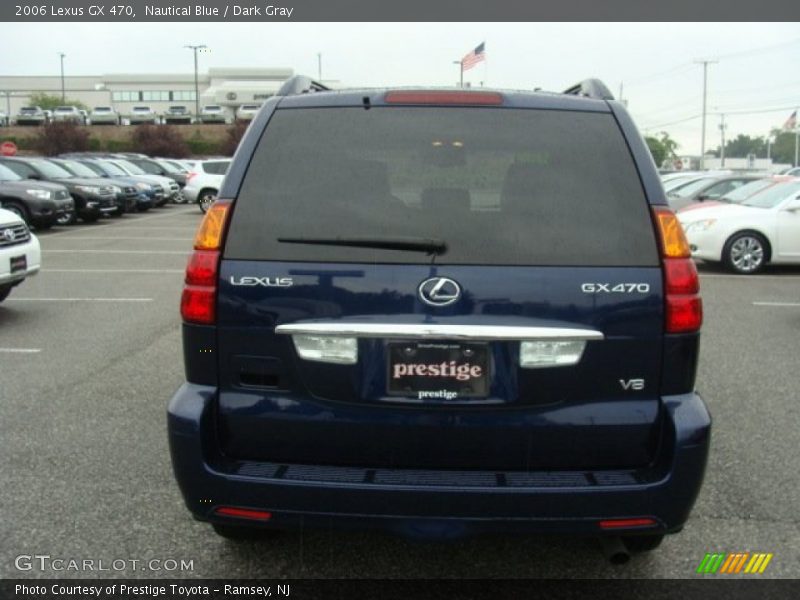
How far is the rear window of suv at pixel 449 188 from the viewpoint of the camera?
2820mm

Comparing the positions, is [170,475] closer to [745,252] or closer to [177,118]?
[745,252]

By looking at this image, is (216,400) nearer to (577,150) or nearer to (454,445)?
(454,445)

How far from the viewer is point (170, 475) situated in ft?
14.3

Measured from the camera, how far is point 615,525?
9.11ft

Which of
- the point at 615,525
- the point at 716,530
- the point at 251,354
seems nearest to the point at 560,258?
the point at 615,525

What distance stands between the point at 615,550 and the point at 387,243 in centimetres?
145

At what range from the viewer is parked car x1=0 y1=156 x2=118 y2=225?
20906 mm

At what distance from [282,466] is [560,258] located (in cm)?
119

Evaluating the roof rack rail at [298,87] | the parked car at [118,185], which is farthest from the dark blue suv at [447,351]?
the parked car at [118,185]

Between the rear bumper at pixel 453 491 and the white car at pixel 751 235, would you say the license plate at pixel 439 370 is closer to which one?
the rear bumper at pixel 453 491

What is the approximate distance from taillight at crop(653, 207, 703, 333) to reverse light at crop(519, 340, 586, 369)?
0.34 meters

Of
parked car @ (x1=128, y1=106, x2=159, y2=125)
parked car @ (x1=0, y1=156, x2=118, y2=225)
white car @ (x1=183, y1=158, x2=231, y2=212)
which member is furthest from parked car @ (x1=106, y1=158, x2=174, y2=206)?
parked car @ (x1=128, y1=106, x2=159, y2=125)

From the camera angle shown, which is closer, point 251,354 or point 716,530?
point 251,354

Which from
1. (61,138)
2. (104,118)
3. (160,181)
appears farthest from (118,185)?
(104,118)
